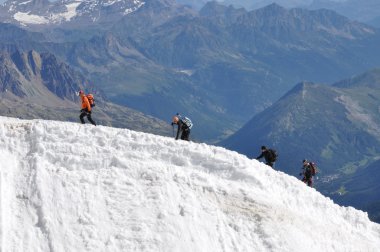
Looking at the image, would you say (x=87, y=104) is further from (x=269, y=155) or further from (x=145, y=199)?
(x=269, y=155)

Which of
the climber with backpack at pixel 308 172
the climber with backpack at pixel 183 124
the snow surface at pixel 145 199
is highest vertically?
the climber with backpack at pixel 183 124

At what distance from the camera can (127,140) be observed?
37.3 metres

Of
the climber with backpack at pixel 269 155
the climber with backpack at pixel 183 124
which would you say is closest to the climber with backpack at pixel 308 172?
the climber with backpack at pixel 269 155

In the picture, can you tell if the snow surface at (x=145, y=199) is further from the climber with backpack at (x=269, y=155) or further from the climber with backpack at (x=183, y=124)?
the climber with backpack at (x=183, y=124)

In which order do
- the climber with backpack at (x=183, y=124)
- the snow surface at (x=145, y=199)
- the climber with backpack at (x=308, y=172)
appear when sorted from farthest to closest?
the climber with backpack at (x=308, y=172) → the climber with backpack at (x=183, y=124) → the snow surface at (x=145, y=199)

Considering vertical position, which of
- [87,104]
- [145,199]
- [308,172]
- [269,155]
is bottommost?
Result: [145,199]

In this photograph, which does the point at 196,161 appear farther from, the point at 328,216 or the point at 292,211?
the point at 328,216

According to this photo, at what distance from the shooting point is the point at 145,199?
1268 inches

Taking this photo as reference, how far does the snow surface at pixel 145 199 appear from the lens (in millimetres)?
29547

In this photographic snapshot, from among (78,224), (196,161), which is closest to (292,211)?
(196,161)

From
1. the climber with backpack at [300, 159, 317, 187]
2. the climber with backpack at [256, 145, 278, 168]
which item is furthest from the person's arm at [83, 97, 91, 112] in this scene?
the climber with backpack at [300, 159, 317, 187]

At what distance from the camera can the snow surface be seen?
29.5 m

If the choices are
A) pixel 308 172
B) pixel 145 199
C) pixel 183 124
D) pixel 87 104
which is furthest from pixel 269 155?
pixel 145 199

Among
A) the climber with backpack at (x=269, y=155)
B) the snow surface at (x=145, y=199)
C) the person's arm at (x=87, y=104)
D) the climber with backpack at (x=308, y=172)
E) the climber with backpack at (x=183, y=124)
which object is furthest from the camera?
the climber with backpack at (x=308, y=172)
